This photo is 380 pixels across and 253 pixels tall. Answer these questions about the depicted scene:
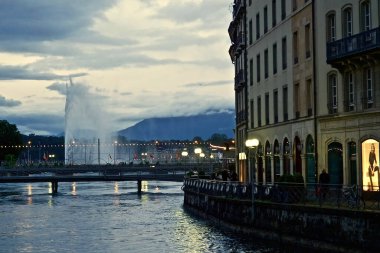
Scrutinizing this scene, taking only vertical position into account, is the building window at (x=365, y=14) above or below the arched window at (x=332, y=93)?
above

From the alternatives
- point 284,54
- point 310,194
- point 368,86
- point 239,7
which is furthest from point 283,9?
point 310,194

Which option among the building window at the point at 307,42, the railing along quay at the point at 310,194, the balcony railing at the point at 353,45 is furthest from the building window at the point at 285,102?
the balcony railing at the point at 353,45

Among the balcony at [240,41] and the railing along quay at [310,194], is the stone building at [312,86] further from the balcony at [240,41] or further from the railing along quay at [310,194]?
the railing along quay at [310,194]

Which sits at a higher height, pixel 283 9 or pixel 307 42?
pixel 283 9

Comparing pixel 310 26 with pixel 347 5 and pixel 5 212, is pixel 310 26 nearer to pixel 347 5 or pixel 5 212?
pixel 347 5

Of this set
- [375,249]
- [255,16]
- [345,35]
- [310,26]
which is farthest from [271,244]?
[255,16]

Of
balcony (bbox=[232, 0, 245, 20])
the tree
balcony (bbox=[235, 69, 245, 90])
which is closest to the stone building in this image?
balcony (bbox=[232, 0, 245, 20])

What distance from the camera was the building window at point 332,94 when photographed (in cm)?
4988

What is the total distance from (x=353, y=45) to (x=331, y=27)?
19.8ft

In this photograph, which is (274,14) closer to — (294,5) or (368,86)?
(294,5)

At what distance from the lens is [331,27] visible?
5006 cm

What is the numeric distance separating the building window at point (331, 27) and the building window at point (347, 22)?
1.81 metres

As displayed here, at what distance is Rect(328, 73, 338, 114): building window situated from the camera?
49875mm

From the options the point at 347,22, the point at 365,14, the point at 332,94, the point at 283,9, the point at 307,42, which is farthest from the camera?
the point at 283,9
